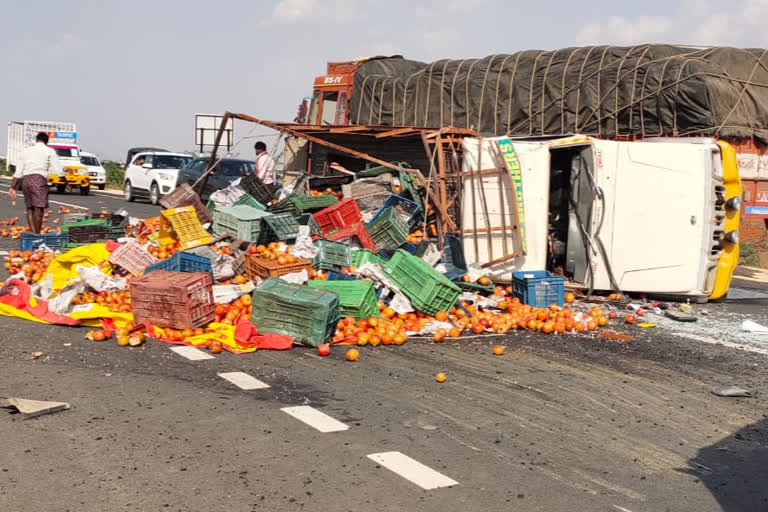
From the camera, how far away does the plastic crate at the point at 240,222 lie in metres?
11.4

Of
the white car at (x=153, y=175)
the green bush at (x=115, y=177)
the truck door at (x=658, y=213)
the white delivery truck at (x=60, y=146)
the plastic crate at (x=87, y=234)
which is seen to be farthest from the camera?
the green bush at (x=115, y=177)

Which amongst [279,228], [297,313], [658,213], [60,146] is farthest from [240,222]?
[60,146]

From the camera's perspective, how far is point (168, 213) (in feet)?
37.4

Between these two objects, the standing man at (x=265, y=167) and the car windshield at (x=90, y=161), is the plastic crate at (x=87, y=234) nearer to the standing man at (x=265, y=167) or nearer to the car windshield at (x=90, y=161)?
the standing man at (x=265, y=167)

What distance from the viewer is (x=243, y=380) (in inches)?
253

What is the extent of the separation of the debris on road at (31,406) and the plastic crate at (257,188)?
881cm

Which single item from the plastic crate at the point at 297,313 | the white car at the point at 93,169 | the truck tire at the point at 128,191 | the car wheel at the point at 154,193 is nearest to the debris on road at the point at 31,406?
the plastic crate at the point at 297,313

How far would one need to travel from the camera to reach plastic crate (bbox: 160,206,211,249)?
37.2 ft

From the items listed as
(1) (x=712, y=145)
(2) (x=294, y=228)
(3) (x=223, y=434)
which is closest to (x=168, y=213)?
(2) (x=294, y=228)

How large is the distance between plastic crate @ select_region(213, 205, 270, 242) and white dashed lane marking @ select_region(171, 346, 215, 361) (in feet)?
13.3

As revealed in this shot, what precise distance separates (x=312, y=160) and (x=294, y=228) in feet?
22.4

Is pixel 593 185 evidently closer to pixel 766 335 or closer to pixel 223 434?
pixel 766 335

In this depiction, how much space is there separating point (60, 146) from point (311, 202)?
94.4 ft

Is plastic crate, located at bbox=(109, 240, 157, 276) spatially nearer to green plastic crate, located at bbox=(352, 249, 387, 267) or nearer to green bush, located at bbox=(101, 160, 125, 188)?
green plastic crate, located at bbox=(352, 249, 387, 267)
